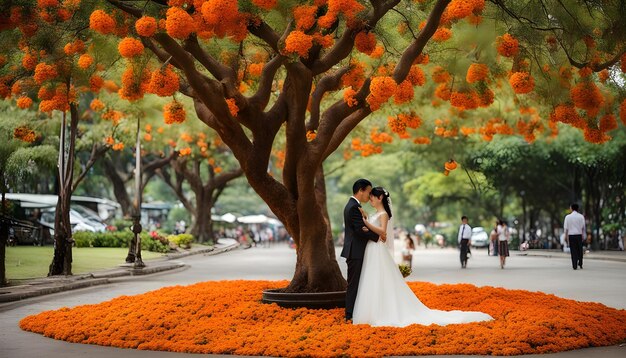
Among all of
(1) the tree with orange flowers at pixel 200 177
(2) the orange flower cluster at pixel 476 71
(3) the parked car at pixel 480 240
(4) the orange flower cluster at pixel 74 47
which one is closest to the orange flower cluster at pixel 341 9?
(2) the orange flower cluster at pixel 476 71

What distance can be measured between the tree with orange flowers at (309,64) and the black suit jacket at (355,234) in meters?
1.79

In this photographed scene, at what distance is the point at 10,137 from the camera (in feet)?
91.4

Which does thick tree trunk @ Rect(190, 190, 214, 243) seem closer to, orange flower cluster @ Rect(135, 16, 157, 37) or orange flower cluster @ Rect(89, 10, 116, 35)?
orange flower cluster @ Rect(89, 10, 116, 35)

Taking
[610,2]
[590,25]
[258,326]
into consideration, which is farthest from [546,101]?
[258,326]

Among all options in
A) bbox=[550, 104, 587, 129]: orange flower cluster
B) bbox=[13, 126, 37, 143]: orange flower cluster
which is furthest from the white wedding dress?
bbox=[13, 126, 37, 143]: orange flower cluster

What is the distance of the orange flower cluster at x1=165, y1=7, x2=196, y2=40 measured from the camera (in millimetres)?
10305

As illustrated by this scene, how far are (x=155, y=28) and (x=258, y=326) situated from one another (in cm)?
429

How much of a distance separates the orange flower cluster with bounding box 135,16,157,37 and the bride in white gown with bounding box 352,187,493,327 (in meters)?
3.83

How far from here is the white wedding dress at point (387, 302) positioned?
1114 centimetres

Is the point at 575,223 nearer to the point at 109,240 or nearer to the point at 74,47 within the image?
the point at 74,47

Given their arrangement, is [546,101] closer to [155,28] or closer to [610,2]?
[610,2]

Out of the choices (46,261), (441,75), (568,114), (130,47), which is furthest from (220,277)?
(130,47)

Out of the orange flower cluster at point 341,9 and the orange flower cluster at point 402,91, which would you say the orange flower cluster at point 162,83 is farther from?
the orange flower cluster at point 402,91

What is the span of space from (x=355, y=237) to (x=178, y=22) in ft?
12.9
